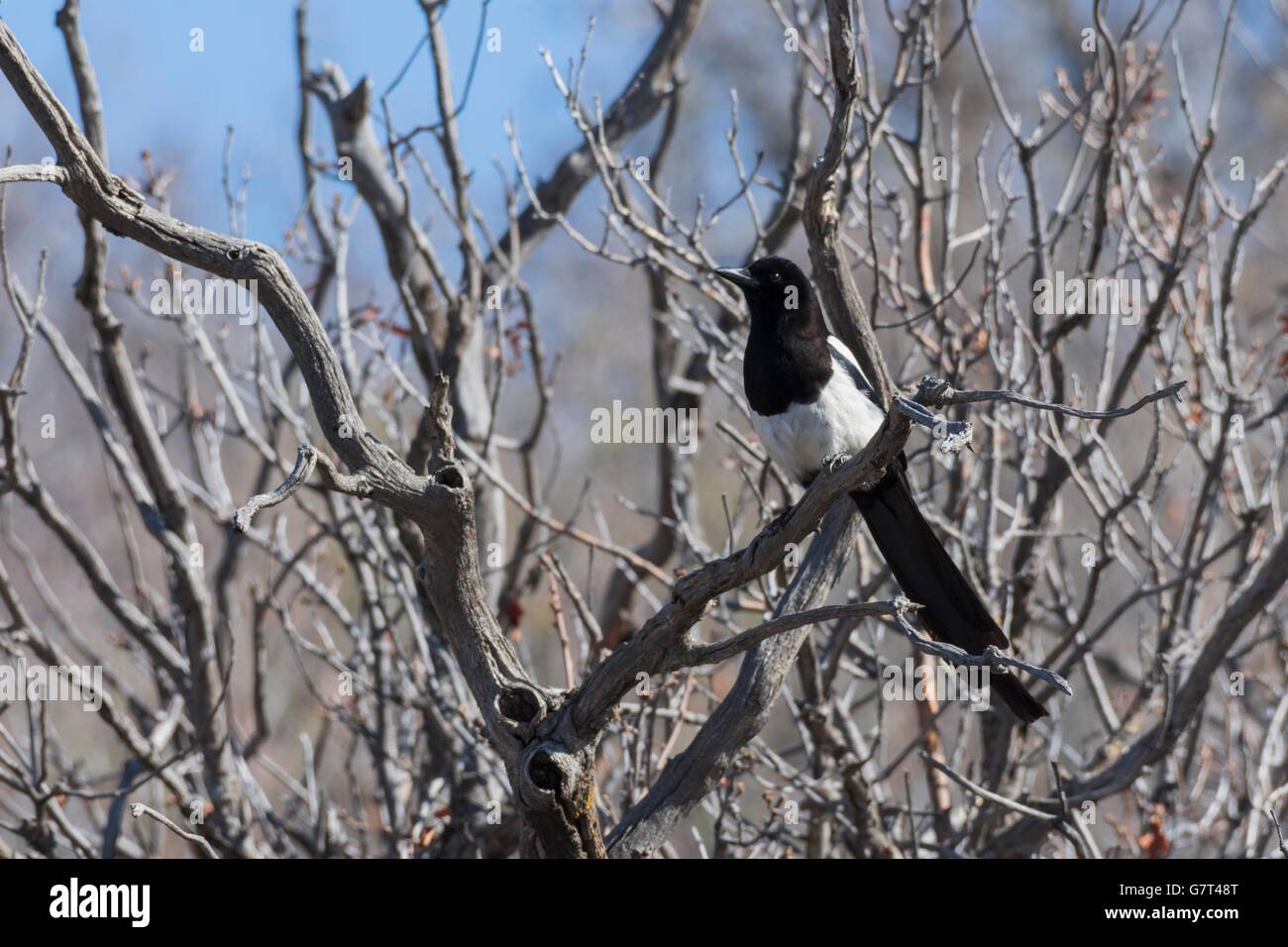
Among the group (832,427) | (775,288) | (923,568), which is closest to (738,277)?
(775,288)

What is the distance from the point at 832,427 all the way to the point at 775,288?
489 mm

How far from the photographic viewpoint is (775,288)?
3.88 m

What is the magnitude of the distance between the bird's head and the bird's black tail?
640 millimetres

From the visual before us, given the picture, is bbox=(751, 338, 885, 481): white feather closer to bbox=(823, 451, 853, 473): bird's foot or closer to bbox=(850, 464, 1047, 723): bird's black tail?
bbox=(823, 451, 853, 473): bird's foot

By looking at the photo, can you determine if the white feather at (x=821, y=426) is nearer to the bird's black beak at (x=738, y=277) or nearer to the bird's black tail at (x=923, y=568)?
the bird's black tail at (x=923, y=568)

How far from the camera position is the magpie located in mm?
3443

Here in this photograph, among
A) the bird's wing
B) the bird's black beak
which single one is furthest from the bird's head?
the bird's wing

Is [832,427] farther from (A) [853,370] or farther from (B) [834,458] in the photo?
(A) [853,370]

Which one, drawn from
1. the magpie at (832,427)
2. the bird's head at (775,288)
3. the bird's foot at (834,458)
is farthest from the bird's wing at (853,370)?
the bird's foot at (834,458)

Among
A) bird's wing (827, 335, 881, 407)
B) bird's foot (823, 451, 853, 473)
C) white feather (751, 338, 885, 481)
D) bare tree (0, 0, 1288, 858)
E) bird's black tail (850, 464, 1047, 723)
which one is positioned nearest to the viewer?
bare tree (0, 0, 1288, 858)

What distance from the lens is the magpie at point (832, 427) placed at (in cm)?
344

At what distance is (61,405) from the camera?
12.3 m
